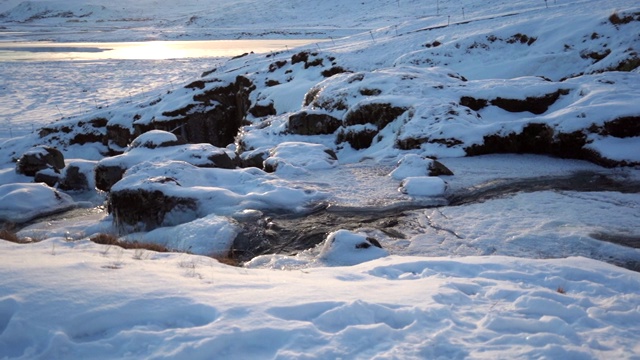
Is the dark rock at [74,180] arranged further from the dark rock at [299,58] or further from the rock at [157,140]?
the dark rock at [299,58]

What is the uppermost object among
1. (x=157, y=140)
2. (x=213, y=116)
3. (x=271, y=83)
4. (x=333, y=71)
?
(x=333, y=71)

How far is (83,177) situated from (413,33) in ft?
55.8

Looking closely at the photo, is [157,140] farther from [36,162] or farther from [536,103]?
[536,103]

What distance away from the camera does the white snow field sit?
4.08 m

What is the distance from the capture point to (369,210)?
958 cm

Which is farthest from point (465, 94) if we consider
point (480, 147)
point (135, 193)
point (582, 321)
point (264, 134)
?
point (582, 321)

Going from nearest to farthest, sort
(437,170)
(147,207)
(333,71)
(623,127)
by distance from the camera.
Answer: (147,207) → (437,170) → (623,127) → (333,71)

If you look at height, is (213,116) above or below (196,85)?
below

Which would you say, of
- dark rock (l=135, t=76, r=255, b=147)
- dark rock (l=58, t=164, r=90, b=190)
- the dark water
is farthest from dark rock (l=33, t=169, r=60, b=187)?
the dark water

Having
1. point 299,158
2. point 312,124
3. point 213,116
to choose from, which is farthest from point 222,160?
point 213,116

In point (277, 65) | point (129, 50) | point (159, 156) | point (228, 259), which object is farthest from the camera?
point (129, 50)

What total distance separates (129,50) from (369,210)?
4279 cm

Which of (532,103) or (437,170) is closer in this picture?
(437,170)

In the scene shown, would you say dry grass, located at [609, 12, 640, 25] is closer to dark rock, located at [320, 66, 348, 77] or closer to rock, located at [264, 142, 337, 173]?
dark rock, located at [320, 66, 348, 77]
